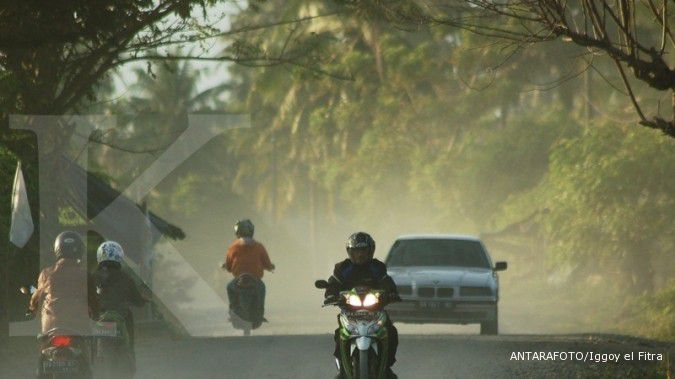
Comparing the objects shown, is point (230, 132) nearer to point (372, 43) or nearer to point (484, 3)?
point (372, 43)

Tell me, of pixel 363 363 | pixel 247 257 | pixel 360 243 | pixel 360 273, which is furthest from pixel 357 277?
pixel 247 257

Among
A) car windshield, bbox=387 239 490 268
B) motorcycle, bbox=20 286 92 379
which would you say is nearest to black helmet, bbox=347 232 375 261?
motorcycle, bbox=20 286 92 379

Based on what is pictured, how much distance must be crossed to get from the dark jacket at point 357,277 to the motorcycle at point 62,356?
217 cm

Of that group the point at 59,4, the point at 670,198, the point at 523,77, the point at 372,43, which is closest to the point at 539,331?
the point at 670,198

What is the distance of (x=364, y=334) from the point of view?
39.6 ft

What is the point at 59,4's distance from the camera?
1786 centimetres

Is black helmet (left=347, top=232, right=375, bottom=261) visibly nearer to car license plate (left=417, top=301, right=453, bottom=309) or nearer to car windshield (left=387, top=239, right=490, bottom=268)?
car license plate (left=417, top=301, right=453, bottom=309)

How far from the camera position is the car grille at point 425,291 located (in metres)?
22.5

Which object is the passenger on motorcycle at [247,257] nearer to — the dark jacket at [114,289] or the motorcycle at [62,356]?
the dark jacket at [114,289]

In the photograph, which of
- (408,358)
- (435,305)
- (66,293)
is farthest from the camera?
(435,305)

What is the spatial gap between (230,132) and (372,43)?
27.4m

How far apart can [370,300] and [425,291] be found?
413 inches

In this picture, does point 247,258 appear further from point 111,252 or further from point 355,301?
point 355,301

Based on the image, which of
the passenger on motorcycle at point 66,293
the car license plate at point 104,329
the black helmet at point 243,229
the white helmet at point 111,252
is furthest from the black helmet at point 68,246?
the black helmet at point 243,229
